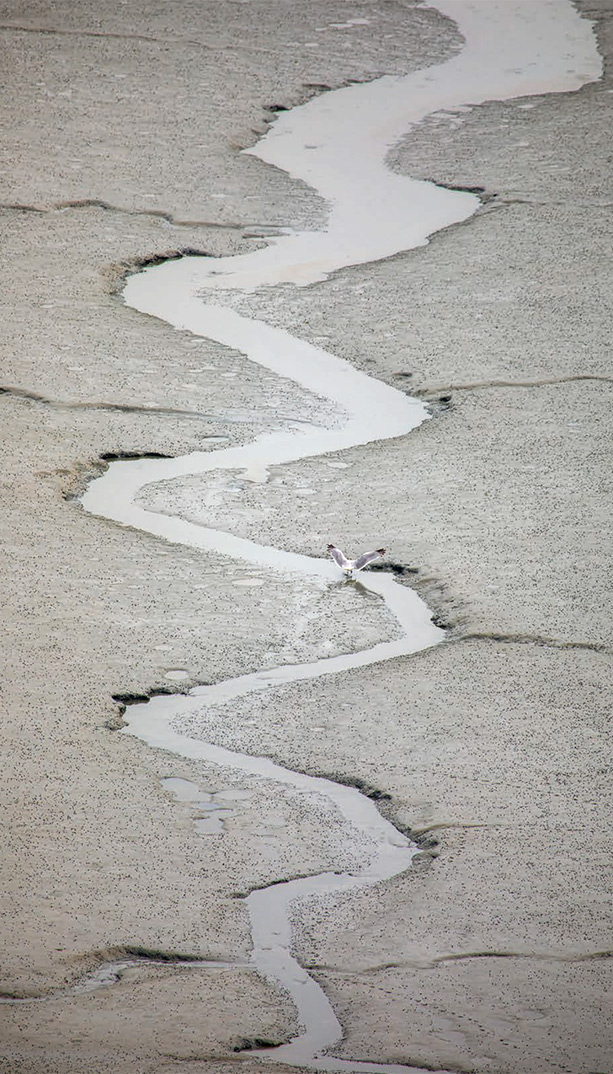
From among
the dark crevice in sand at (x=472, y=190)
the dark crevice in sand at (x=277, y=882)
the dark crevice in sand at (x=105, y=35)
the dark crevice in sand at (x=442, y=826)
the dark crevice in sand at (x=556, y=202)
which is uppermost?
the dark crevice in sand at (x=105, y=35)

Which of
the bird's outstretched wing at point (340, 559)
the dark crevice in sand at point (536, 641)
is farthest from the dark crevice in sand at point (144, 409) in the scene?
the dark crevice in sand at point (536, 641)

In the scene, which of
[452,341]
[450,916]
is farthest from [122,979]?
[452,341]

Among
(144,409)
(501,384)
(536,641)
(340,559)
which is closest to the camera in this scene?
(536,641)

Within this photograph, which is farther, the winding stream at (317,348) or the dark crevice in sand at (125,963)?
the winding stream at (317,348)

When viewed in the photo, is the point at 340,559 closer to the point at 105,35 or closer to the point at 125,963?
the point at 125,963

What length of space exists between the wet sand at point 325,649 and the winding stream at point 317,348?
0.10 feet

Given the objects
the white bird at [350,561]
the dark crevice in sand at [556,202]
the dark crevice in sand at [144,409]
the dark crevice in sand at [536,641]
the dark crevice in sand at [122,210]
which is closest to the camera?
the dark crevice in sand at [536,641]

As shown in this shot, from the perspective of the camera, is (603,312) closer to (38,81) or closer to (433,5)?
(38,81)

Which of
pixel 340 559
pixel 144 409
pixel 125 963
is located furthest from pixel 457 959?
pixel 144 409

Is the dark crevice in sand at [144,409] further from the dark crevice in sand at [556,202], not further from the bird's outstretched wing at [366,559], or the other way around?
the dark crevice in sand at [556,202]

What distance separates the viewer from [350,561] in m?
2.54

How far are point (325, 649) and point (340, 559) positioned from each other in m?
0.23

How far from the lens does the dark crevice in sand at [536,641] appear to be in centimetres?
231

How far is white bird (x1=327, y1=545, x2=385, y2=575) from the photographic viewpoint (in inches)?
99.3
